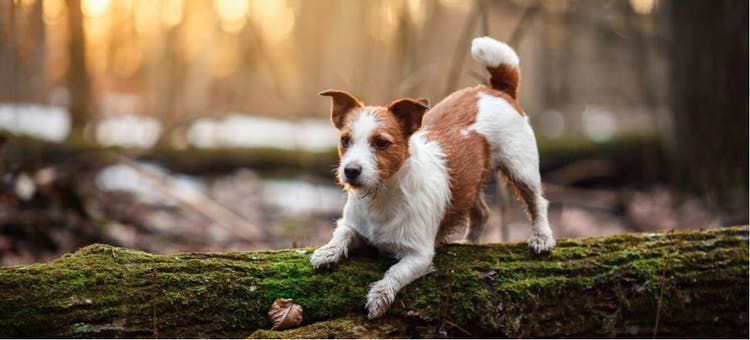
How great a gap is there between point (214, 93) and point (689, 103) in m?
16.2

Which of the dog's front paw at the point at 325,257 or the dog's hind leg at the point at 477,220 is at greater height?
the dog's hind leg at the point at 477,220

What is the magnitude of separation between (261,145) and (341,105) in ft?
29.0

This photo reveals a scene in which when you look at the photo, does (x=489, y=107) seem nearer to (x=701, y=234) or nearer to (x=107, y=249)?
(x=701, y=234)

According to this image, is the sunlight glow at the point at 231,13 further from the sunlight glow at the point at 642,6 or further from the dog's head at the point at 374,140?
the dog's head at the point at 374,140

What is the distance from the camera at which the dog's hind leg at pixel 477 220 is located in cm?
559

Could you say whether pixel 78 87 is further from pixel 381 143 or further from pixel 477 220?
pixel 381 143

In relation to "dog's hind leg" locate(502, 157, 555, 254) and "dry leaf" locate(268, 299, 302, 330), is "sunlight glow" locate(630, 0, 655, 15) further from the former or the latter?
"dry leaf" locate(268, 299, 302, 330)

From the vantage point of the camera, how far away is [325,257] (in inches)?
168

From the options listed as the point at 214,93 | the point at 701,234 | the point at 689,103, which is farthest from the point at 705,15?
the point at 214,93

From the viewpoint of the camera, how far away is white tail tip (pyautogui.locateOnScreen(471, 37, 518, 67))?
16.9 feet

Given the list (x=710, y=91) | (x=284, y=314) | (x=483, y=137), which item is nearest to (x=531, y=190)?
(x=483, y=137)

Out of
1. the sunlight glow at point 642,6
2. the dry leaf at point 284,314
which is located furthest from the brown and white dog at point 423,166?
the sunlight glow at point 642,6

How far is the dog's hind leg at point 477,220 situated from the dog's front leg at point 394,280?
50.1 inches

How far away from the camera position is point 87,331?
379 centimetres
